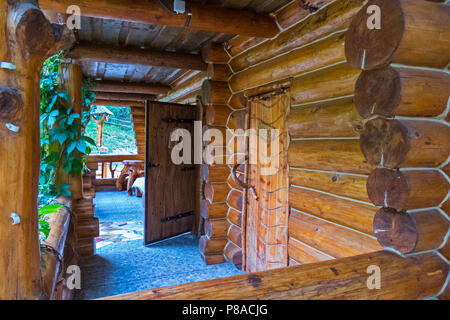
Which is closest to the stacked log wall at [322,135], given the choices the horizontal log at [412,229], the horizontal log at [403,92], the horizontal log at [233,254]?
the horizontal log at [412,229]

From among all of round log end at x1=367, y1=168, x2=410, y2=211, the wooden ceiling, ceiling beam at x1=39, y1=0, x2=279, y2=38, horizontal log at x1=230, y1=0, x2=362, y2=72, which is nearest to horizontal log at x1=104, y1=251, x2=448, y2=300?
round log end at x1=367, y1=168, x2=410, y2=211

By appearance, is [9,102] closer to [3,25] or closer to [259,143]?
[3,25]

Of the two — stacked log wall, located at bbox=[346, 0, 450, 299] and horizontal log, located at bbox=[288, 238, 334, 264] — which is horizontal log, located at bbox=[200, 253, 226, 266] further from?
stacked log wall, located at bbox=[346, 0, 450, 299]

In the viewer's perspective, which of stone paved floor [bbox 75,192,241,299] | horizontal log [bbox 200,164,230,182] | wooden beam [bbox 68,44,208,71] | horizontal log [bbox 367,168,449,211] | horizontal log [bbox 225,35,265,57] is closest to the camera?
horizontal log [bbox 367,168,449,211]

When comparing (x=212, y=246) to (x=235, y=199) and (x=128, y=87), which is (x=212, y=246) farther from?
(x=128, y=87)

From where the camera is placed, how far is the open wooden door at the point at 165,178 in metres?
4.36

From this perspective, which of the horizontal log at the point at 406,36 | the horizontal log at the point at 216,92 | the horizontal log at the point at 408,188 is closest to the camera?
the horizontal log at the point at 406,36

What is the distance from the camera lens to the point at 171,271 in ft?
11.8

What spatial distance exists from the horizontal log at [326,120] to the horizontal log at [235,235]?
5.26 feet

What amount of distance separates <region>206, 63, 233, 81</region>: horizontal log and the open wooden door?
1.07 metres

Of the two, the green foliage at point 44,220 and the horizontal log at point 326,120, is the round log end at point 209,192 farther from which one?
the green foliage at point 44,220

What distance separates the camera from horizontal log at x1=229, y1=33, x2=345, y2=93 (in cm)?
206

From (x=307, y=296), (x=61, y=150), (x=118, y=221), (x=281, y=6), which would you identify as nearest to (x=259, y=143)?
(x=281, y=6)

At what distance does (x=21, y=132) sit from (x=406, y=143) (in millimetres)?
1465
